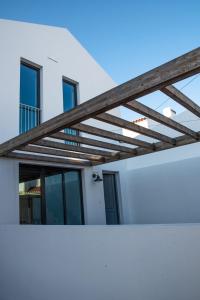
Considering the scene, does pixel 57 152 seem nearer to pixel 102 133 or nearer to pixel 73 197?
pixel 102 133

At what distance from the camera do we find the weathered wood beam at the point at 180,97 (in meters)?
2.97

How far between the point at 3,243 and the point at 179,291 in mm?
3540

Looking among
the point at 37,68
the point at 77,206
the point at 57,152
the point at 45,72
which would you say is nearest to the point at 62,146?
the point at 57,152

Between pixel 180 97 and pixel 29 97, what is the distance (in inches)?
175

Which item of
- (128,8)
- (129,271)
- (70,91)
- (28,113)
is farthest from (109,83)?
(129,271)

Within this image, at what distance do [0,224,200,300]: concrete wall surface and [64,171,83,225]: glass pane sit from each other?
242 cm

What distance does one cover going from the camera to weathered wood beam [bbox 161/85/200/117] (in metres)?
2.97

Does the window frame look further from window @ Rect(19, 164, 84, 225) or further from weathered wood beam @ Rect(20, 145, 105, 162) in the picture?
window @ Rect(19, 164, 84, 225)

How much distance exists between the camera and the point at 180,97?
10.5ft

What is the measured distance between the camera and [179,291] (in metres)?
2.10

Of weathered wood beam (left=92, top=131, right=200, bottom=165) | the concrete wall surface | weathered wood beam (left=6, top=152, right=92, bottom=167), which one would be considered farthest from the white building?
weathered wood beam (left=92, top=131, right=200, bottom=165)

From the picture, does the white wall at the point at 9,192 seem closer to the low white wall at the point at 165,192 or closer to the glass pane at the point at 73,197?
the glass pane at the point at 73,197

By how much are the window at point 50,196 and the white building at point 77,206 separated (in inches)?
1.0

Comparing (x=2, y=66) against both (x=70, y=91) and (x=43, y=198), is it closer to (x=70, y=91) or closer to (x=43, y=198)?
(x=70, y=91)
